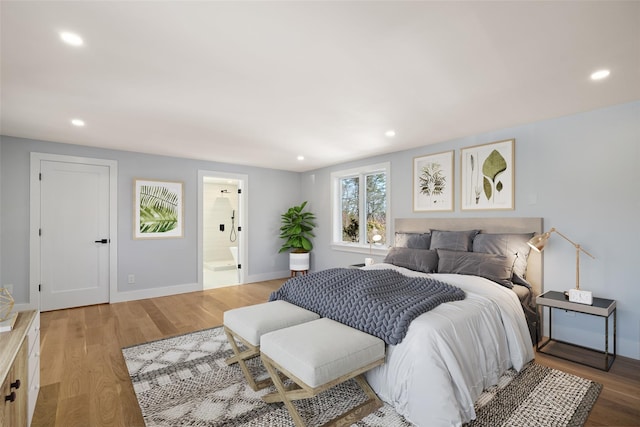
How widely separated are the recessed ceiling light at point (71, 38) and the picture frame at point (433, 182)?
12.6 ft

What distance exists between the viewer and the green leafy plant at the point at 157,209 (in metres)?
4.75

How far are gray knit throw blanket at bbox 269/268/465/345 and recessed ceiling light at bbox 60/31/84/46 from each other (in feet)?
7.75

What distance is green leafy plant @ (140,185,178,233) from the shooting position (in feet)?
15.6

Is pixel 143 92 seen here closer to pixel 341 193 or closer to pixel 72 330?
pixel 72 330

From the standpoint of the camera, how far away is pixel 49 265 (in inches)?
161

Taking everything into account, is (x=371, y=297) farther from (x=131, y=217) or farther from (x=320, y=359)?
(x=131, y=217)

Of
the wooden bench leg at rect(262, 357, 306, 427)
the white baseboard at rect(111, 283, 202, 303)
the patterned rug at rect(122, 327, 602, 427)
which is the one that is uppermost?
the wooden bench leg at rect(262, 357, 306, 427)

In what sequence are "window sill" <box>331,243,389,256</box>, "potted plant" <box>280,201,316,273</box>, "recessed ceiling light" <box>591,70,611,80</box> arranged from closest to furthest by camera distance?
"recessed ceiling light" <box>591,70,611,80</box> < "window sill" <box>331,243,389,256</box> < "potted plant" <box>280,201,316,273</box>

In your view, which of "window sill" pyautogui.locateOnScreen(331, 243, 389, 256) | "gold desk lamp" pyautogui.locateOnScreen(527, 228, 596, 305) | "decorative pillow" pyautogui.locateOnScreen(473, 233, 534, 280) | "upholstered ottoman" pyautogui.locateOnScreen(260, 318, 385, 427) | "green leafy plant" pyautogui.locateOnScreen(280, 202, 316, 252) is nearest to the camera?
"upholstered ottoman" pyautogui.locateOnScreen(260, 318, 385, 427)

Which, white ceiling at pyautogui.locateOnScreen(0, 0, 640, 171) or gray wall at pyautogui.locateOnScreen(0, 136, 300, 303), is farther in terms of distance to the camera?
gray wall at pyautogui.locateOnScreen(0, 136, 300, 303)

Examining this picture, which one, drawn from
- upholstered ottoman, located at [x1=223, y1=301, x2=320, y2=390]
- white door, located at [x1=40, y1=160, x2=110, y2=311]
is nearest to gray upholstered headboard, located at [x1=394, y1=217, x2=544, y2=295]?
upholstered ottoman, located at [x1=223, y1=301, x2=320, y2=390]

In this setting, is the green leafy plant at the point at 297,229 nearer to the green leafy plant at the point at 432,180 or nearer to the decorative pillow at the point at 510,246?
the green leafy plant at the point at 432,180

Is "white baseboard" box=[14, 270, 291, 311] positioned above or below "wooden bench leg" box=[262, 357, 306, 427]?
below

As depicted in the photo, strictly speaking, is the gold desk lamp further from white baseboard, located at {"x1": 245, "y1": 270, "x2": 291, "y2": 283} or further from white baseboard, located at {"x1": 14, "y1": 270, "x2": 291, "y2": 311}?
white baseboard, located at {"x1": 14, "y1": 270, "x2": 291, "y2": 311}
